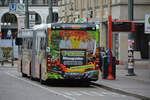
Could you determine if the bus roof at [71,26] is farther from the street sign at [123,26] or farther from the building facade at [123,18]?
the building facade at [123,18]

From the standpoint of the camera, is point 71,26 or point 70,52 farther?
point 71,26

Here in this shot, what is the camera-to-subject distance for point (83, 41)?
22922 millimetres

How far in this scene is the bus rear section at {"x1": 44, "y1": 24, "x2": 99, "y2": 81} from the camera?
2267 cm

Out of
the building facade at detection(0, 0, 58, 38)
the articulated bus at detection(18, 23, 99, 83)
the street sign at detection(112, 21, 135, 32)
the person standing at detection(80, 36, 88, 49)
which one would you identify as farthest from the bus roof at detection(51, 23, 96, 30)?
the building facade at detection(0, 0, 58, 38)

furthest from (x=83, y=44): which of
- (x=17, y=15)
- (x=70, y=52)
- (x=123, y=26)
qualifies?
(x=17, y=15)

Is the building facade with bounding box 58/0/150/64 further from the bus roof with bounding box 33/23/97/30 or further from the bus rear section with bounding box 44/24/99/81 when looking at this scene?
the bus rear section with bounding box 44/24/99/81

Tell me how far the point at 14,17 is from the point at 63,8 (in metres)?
35.8

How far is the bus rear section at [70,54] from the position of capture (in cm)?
2267

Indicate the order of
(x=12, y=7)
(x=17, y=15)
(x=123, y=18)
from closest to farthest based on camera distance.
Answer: (x=123, y=18), (x=12, y=7), (x=17, y=15)

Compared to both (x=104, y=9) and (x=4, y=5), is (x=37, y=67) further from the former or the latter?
(x=4, y=5)

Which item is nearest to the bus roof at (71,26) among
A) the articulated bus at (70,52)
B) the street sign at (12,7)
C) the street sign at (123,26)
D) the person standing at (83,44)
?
the articulated bus at (70,52)

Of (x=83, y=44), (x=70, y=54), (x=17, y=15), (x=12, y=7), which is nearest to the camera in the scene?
(x=70, y=54)

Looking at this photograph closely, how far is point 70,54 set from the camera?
22.7 meters

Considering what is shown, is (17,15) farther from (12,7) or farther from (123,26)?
(123,26)
